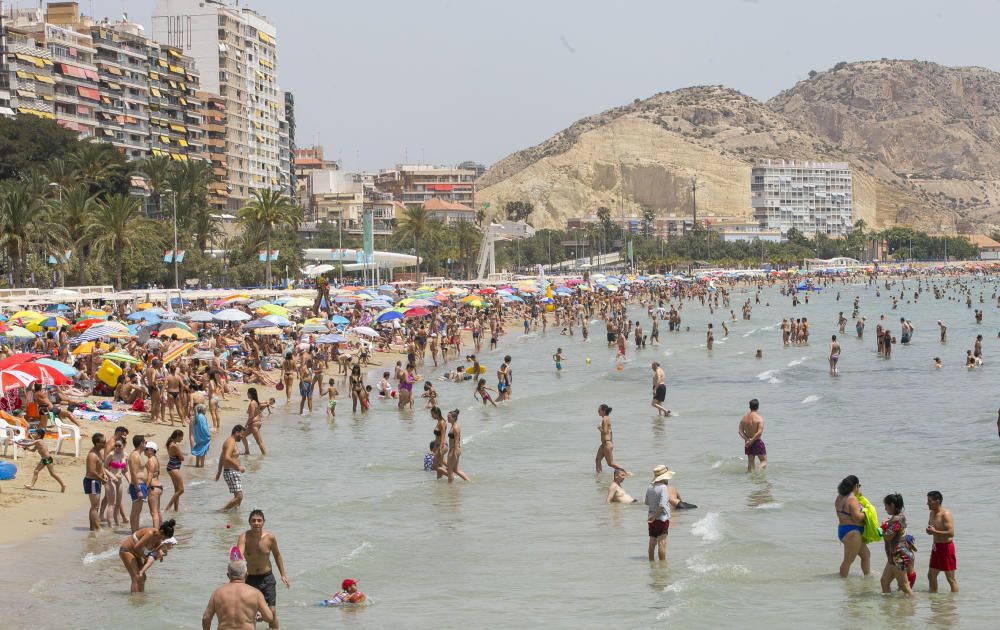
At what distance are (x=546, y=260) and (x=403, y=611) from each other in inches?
4939

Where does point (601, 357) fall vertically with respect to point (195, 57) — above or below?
below

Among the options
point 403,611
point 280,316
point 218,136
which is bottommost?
point 403,611

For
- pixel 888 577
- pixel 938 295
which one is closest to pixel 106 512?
pixel 888 577

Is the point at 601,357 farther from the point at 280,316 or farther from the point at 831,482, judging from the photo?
the point at 831,482

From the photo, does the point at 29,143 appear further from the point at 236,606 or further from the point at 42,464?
the point at 236,606

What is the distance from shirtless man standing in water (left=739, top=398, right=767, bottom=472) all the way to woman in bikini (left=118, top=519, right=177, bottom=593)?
956 centimetres

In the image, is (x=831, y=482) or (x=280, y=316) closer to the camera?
(x=831, y=482)

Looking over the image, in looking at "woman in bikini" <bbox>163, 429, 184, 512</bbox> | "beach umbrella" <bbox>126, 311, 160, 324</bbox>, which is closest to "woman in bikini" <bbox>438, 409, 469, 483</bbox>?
"woman in bikini" <bbox>163, 429, 184, 512</bbox>

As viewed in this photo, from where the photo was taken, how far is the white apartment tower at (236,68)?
106 metres

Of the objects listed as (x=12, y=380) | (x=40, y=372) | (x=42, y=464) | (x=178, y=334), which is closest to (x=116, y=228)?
(x=178, y=334)

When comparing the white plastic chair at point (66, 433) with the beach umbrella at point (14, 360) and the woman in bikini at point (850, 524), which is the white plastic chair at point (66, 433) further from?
the woman in bikini at point (850, 524)

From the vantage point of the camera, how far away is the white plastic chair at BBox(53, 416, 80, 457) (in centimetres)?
1852

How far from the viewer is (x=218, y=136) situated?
104000mm

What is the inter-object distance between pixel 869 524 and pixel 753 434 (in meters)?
6.63
